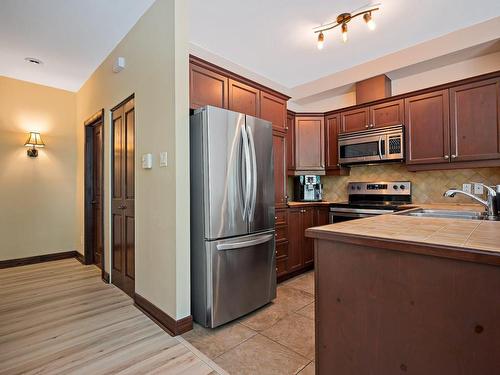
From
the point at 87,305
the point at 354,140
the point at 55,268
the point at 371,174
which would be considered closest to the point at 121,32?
the point at 87,305

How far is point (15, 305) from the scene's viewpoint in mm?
2615

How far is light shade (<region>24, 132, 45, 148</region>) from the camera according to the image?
4004mm

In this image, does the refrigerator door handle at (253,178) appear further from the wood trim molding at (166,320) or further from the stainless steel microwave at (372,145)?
the stainless steel microwave at (372,145)

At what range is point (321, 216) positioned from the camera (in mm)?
3783

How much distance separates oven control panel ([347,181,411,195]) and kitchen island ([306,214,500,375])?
2.47m

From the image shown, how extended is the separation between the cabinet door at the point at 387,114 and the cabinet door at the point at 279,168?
126 cm

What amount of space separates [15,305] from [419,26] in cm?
500

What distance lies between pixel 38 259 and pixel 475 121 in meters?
6.09

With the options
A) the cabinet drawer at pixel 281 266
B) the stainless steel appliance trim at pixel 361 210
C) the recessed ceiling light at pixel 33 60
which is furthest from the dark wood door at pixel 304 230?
the recessed ceiling light at pixel 33 60

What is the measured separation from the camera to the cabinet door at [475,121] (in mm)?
2689

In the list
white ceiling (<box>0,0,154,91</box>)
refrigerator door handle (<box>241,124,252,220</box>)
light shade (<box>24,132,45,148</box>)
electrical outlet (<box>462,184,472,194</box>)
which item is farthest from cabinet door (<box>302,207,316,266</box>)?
light shade (<box>24,132,45,148</box>)

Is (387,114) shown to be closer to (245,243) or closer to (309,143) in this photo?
(309,143)

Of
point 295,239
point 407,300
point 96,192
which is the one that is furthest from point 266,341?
point 96,192

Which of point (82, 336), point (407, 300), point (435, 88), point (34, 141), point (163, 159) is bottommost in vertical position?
point (82, 336)
